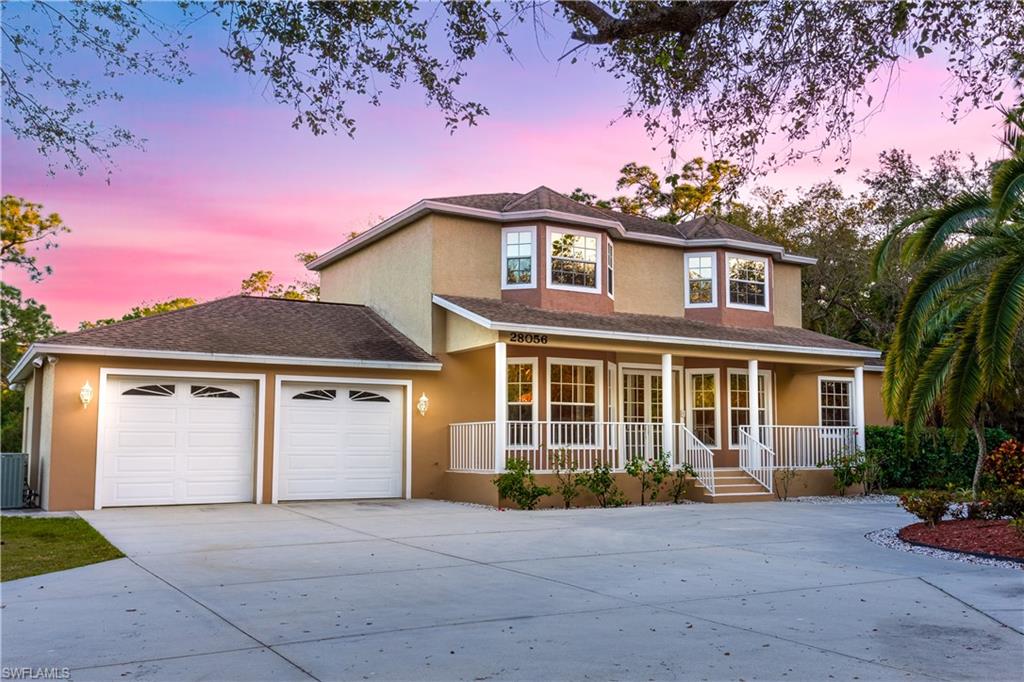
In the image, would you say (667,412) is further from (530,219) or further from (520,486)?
(530,219)

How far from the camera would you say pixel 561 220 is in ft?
62.6

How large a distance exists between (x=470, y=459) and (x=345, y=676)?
12410mm

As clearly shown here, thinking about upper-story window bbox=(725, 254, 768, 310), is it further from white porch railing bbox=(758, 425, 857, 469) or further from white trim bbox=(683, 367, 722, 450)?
white porch railing bbox=(758, 425, 857, 469)

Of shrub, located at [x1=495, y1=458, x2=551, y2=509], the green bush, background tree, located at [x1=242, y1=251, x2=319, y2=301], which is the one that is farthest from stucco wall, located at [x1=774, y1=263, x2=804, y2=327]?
background tree, located at [x1=242, y1=251, x2=319, y2=301]

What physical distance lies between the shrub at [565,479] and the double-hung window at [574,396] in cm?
171

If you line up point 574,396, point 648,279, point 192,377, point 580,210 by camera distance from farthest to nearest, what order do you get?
1. point 648,279
2. point 580,210
3. point 574,396
4. point 192,377

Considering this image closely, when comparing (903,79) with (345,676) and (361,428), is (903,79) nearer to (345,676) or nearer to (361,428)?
(345,676)

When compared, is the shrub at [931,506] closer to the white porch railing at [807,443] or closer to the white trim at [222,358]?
the white porch railing at [807,443]

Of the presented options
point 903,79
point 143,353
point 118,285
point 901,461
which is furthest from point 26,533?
point 901,461

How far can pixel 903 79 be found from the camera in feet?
28.4

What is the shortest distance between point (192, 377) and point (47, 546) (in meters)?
6.06

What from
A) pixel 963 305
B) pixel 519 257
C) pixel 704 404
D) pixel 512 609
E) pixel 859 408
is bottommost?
pixel 512 609

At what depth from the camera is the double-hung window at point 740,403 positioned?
21.1 m

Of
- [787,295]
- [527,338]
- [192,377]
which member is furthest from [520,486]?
[787,295]
